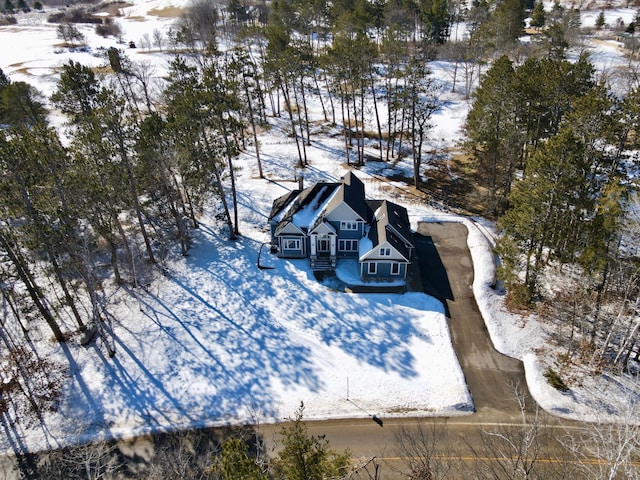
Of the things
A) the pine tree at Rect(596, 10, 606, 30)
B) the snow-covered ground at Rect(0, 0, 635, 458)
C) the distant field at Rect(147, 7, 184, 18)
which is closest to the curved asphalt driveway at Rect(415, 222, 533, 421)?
the snow-covered ground at Rect(0, 0, 635, 458)

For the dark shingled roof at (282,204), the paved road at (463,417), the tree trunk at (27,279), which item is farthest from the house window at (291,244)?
the tree trunk at (27,279)

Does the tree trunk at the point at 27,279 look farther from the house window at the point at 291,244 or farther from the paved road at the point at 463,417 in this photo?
the house window at the point at 291,244

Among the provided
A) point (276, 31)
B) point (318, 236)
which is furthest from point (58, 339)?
point (276, 31)

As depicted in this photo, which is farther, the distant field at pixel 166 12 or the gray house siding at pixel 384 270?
the distant field at pixel 166 12

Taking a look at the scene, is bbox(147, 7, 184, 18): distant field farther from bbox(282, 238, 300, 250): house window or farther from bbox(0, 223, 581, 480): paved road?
bbox(0, 223, 581, 480): paved road

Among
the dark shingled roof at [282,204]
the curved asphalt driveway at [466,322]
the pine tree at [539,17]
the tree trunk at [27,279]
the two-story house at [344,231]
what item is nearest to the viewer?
the curved asphalt driveway at [466,322]

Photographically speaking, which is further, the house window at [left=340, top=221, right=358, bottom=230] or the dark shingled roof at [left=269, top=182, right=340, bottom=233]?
the dark shingled roof at [left=269, top=182, right=340, bottom=233]

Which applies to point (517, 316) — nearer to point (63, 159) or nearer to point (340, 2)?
point (63, 159)
